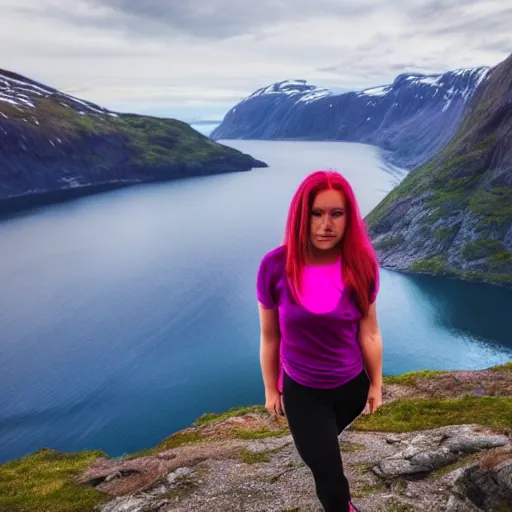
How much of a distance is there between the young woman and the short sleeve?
0.04 feet

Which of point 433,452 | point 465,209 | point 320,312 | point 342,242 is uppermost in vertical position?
point 342,242

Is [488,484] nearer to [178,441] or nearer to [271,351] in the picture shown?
[271,351]

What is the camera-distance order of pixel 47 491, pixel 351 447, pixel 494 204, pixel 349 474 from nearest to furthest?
1. pixel 349 474
2. pixel 351 447
3. pixel 47 491
4. pixel 494 204

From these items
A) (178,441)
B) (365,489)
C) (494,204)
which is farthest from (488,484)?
(494,204)

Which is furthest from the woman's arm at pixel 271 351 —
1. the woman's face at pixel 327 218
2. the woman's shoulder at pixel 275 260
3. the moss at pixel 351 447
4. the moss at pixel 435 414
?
the moss at pixel 435 414

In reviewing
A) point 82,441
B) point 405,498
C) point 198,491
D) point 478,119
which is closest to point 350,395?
point 405,498

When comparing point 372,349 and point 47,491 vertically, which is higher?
point 372,349

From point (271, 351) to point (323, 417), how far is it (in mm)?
1161

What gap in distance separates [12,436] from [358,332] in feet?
190

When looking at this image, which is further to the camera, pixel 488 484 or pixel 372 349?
pixel 488 484

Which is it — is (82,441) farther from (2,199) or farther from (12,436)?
(2,199)

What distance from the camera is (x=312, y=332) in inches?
252

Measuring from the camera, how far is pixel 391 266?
4759 inches

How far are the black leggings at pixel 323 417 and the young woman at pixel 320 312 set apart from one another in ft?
0.05
